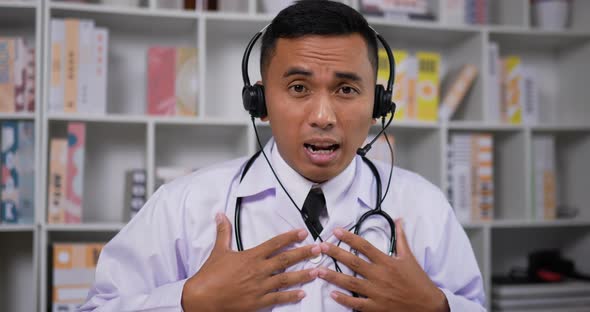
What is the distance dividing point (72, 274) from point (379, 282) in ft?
4.72

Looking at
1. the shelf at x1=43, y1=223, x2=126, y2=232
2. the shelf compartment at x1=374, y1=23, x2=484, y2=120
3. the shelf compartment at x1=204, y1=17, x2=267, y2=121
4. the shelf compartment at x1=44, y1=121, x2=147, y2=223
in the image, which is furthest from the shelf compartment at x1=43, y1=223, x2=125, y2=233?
the shelf compartment at x1=374, y1=23, x2=484, y2=120

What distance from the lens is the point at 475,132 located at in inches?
100

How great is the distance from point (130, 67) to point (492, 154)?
67.0 inches

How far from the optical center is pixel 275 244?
104 centimetres

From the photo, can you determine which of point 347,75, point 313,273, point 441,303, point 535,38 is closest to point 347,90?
point 347,75

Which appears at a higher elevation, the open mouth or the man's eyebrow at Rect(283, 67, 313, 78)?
the man's eyebrow at Rect(283, 67, 313, 78)

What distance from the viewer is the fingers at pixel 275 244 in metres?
1.04

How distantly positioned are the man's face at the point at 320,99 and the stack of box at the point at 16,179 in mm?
1367

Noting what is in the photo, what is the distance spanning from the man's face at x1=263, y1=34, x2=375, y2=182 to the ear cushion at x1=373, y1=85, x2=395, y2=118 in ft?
0.25

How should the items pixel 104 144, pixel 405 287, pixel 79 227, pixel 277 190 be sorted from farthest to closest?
pixel 104 144, pixel 79 227, pixel 277 190, pixel 405 287

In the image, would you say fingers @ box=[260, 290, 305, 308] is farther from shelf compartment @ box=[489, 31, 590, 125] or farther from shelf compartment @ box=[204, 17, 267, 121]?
shelf compartment @ box=[489, 31, 590, 125]

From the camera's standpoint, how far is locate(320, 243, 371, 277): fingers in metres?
1.04

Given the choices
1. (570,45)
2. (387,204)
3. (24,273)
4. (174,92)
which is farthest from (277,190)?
(570,45)

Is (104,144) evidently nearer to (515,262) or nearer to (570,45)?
(515,262)
